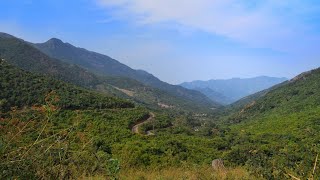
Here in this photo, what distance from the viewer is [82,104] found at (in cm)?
5447

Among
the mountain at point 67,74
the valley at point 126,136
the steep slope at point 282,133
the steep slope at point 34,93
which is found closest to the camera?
the valley at point 126,136

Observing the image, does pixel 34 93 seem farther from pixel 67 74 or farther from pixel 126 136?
pixel 67 74

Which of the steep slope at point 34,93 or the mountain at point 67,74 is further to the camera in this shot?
the mountain at point 67,74

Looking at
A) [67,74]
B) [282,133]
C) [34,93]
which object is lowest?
[67,74]

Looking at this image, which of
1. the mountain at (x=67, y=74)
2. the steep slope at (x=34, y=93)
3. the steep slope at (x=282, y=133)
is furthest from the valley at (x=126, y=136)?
the mountain at (x=67, y=74)

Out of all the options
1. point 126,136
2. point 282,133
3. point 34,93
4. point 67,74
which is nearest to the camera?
point 126,136

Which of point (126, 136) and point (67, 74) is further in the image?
point (67, 74)

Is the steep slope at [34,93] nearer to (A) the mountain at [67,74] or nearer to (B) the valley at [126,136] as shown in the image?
(B) the valley at [126,136]

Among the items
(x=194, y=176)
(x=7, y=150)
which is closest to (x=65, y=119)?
(x=194, y=176)

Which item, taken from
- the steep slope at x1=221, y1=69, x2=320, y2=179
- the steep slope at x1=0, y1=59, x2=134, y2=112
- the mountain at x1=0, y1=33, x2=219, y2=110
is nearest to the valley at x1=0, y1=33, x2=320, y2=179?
the steep slope at x1=221, y1=69, x2=320, y2=179

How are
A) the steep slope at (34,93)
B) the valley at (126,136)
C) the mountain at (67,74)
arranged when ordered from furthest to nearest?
the mountain at (67,74), the steep slope at (34,93), the valley at (126,136)

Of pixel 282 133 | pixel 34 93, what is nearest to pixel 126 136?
pixel 34 93

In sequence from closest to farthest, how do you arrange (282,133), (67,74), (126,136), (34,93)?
1. (126,136)
2. (34,93)
3. (282,133)
4. (67,74)

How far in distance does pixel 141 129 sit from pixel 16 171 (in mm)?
46225
